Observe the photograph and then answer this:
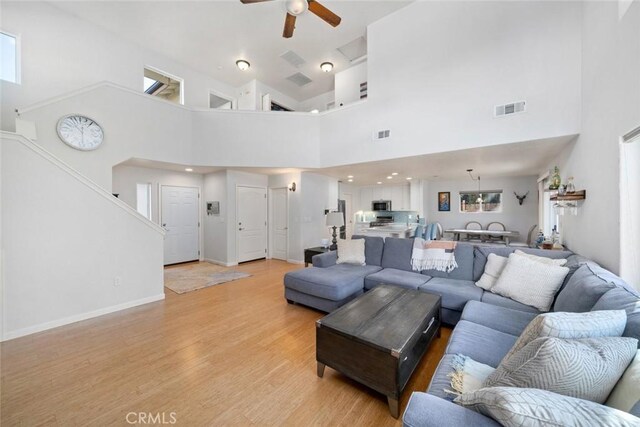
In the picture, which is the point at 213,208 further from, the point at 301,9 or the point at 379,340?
the point at 379,340

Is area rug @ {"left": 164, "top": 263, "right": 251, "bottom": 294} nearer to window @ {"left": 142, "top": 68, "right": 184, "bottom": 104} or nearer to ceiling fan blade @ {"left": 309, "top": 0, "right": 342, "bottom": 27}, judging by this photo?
window @ {"left": 142, "top": 68, "right": 184, "bottom": 104}

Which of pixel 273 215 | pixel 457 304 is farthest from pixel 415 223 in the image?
pixel 457 304

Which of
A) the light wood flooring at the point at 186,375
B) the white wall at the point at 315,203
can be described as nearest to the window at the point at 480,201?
the white wall at the point at 315,203

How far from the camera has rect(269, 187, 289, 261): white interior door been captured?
663 centimetres

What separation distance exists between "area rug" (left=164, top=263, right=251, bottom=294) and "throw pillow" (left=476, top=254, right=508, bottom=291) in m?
4.12

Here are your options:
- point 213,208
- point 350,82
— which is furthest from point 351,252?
point 350,82

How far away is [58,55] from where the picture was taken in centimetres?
436

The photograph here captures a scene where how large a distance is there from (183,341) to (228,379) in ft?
2.95

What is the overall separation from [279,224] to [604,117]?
6.04 meters

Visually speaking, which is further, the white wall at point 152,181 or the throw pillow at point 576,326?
the white wall at point 152,181

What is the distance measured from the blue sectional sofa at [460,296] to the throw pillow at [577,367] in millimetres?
115

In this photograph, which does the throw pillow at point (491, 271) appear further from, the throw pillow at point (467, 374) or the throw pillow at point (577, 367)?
the throw pillow at point (577, 367)

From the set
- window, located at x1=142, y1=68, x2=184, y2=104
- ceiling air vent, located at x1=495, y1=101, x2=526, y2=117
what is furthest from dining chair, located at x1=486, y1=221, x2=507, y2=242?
window, located at x1=142, y1=68, x2=184, y2=104

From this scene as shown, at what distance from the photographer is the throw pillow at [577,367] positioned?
87 centimetres
